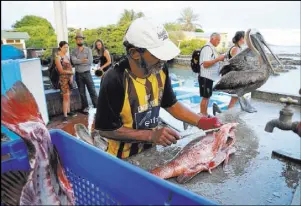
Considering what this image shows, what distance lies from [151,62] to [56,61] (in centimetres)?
460

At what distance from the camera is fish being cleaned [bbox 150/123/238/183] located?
1922mm

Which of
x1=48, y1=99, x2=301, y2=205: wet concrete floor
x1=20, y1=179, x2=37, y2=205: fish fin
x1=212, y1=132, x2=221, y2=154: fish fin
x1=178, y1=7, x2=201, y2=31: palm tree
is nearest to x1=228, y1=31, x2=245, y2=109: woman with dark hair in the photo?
x1=48, y1=99, x2=301, y2=205: wet concrete floor

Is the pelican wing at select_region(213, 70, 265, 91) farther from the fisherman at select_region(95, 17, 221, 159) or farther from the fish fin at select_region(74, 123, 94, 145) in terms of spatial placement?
the fish fin at select_region(74, 123, 94, 145)

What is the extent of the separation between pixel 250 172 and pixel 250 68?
6.25 ft

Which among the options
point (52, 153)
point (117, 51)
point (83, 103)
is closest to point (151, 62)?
point (52, 153)

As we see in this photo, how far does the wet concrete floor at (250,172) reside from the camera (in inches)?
68.9

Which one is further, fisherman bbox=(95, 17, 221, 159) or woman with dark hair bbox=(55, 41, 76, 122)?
woman with dark hair bbox=(55, 41, 76, 122)

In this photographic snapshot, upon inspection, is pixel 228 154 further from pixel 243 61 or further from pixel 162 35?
pixel 243 61

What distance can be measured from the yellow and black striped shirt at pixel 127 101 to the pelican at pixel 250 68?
1.82m

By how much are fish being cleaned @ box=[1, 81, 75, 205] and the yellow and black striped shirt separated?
0.75m

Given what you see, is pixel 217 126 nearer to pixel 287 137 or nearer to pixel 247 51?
pixel 287 137

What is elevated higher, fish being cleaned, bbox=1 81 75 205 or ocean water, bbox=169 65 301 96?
fish being cleaned, bbox=1 81 75 205

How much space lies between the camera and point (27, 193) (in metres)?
0.94

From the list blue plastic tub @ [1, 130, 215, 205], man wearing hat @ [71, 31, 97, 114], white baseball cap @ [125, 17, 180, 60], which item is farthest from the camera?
man wearing hat @ [71, 31, 97, 114]
